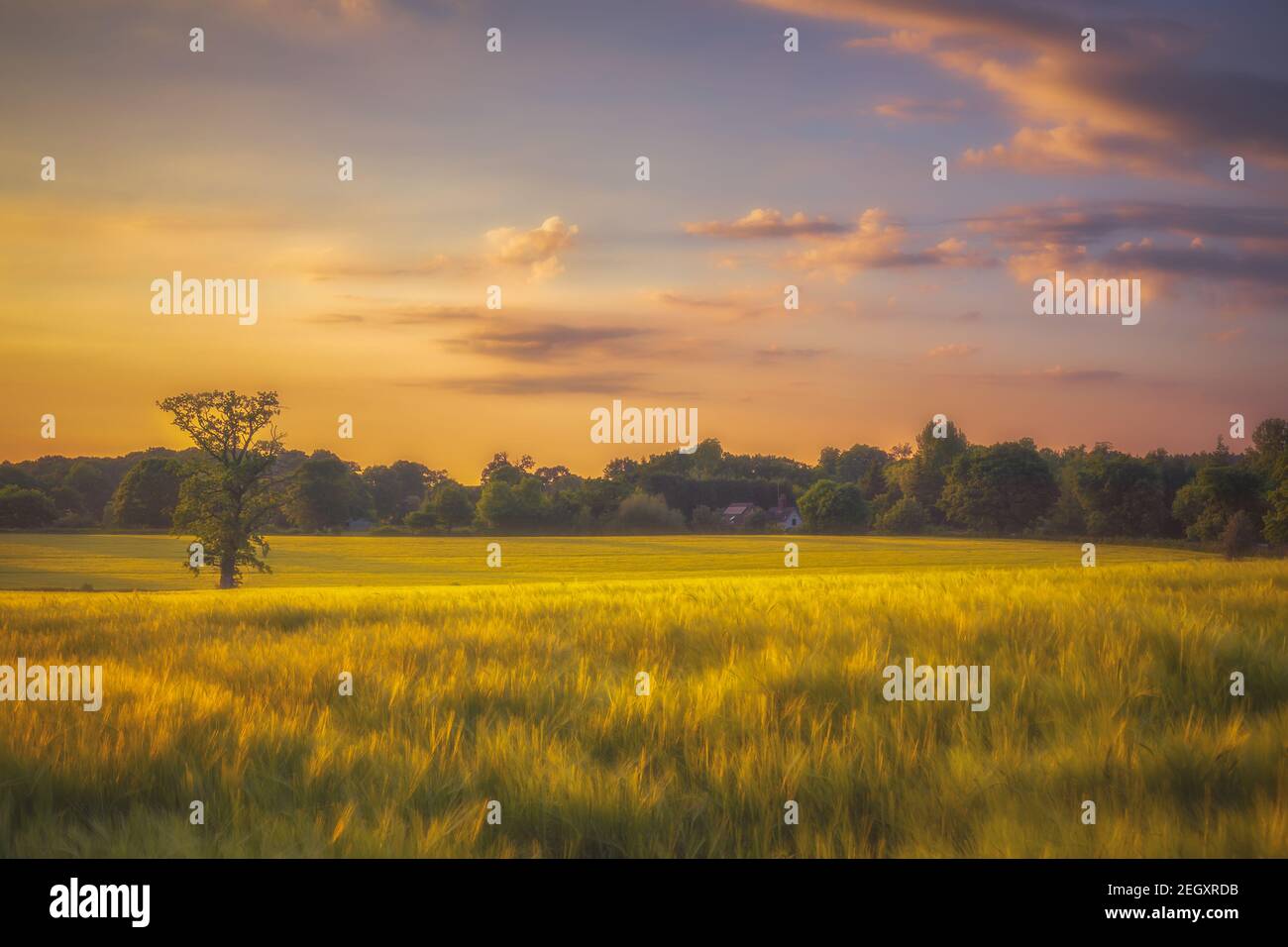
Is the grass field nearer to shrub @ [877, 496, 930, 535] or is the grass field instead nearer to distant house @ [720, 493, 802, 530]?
shrub @ [877, 496, 930, 535]

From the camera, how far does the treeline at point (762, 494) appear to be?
7538cm

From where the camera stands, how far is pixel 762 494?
14062cm

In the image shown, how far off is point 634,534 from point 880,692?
10086 cm

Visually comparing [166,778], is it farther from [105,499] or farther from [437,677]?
[105,499]

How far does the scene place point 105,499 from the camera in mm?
91000

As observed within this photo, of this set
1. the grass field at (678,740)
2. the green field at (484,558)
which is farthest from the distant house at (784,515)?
the grass field at (678,740)

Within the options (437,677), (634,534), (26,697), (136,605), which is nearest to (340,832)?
(437,677)

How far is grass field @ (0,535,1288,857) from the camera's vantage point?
3.16m

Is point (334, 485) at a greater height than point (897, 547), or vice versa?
point (334, 485)

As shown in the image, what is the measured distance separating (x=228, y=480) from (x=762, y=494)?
326 ft
